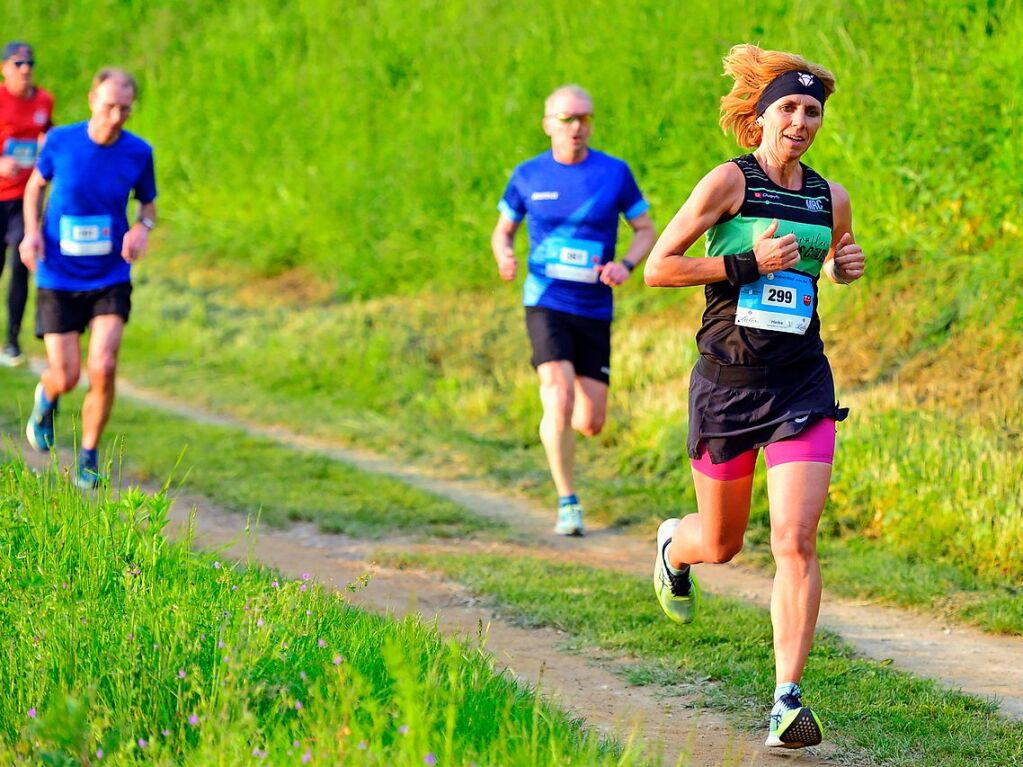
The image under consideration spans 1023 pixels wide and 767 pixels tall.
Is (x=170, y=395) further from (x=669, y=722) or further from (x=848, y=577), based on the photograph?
(x=669, y=722)

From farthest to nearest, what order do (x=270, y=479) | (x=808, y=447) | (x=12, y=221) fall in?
(x=12, y=221) → (x=270, y=479) → (x=808, y=447)

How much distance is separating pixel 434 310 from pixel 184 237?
599cm

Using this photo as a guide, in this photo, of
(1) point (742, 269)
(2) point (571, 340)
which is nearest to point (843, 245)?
(1) point (742, 269)

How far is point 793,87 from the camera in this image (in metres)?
4.84

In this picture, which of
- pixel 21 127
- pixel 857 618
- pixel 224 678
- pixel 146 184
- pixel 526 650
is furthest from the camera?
pixel 21 127

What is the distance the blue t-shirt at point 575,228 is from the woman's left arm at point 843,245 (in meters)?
2.98

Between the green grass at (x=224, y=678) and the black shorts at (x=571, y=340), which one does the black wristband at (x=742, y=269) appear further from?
the black shorts at (x=571, y=340)

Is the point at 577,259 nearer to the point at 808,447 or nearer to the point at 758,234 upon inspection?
the point at 758,234

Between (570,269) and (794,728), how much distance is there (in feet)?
13.1

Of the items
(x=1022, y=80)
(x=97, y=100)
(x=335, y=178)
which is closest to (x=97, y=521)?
(x=97, y=100)

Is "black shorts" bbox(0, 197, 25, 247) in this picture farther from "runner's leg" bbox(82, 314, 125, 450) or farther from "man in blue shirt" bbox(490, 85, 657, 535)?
"man in blue shirt" bbox(490, 85, 657, 535)

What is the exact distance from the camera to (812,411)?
471cm

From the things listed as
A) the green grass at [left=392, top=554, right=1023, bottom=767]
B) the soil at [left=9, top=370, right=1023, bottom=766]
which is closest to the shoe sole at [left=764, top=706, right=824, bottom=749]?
the soil at [left=9, top=370, right=1023, bottom=766]

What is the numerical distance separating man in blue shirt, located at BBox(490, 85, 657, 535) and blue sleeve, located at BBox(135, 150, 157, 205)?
2014 millimetres
